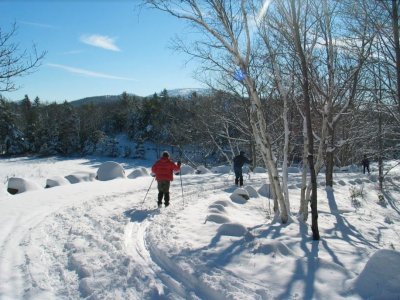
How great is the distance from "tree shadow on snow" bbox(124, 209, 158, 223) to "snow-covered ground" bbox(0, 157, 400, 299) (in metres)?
0.02

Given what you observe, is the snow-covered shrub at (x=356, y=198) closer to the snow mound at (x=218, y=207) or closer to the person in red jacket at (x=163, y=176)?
the snow mound at (x=218, y=207)

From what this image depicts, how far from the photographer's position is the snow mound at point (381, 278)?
4.57 m

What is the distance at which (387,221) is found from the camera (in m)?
12.4

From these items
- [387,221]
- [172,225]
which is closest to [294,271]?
[172,225]

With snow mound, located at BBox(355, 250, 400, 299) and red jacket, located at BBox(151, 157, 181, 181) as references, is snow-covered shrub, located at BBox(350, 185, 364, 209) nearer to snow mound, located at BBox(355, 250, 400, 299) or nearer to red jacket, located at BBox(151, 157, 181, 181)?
red jacket, located at BBox(151, 157, 181, 181)

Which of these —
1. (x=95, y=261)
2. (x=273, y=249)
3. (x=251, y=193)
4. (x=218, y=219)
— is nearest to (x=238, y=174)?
(x=251, y=193)

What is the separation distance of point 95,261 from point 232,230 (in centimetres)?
282

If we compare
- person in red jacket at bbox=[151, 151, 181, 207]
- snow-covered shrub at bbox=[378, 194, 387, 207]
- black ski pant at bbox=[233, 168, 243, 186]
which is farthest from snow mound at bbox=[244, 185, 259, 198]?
snow-covered shrub at bbox=[378, 194, 387, 207]

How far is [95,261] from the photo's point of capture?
18.5ft

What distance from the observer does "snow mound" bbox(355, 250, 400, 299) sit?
15.0 feet

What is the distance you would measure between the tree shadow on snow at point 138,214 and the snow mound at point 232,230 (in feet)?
7.02

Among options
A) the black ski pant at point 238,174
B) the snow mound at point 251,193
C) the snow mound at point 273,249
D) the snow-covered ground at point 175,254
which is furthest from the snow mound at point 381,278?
the black ski pant at point 238,174

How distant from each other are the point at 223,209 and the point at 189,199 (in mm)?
2126

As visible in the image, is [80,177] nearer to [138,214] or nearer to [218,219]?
[138,214]
